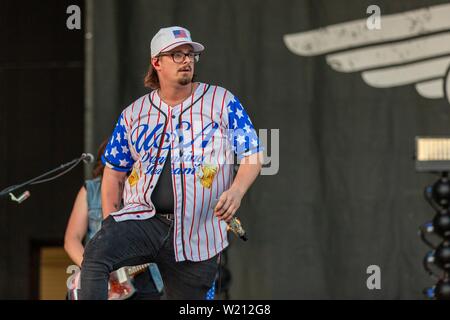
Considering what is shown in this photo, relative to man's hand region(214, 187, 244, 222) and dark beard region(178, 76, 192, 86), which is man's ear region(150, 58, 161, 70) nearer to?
dark beard region(178, 76, 192, 86)

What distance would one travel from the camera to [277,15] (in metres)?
7.29

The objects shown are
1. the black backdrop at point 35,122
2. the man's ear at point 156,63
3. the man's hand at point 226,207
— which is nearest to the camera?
→ the man's hand at point 226,207

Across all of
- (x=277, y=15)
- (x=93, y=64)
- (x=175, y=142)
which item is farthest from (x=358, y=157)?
(x=175, y=142)

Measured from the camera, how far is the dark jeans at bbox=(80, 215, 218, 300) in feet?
13.4

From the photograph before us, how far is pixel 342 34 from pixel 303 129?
2.29 feet

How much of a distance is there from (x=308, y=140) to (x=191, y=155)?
323 centimetres

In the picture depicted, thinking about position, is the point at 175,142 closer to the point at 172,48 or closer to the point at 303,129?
the point at 172,48

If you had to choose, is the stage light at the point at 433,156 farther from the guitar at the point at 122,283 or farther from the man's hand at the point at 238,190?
the man's hand at the point at 238,190

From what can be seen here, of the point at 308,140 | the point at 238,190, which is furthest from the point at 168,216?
the point at 308,140

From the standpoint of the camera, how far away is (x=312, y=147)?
7.30 m

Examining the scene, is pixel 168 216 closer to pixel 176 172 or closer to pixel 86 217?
pixel 176 172

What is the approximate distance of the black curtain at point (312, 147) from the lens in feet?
23.6

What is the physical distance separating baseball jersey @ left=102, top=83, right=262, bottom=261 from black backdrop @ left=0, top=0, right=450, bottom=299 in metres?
3.00

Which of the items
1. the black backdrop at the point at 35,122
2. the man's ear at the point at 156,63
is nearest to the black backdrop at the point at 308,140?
the black backdrop at the point at 35,122
